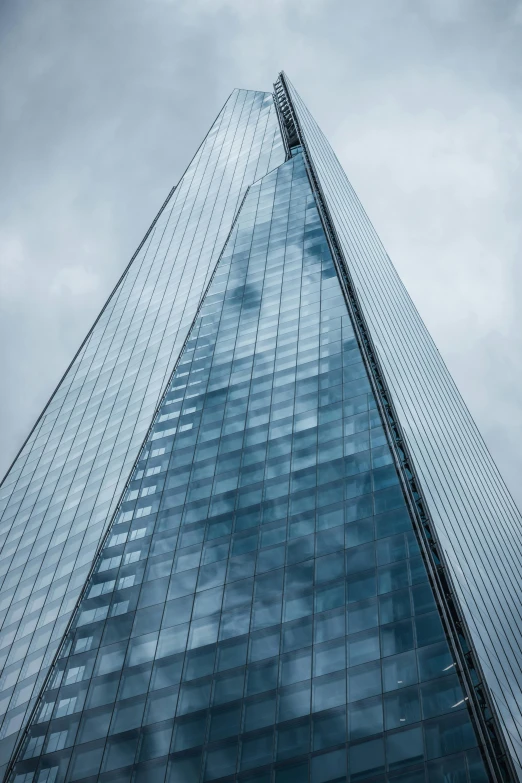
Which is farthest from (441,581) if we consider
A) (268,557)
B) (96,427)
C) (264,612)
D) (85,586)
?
(96,427)

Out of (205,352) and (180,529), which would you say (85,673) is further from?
(205,352)

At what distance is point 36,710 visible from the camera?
5734 centimetres

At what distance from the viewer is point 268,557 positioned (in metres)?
57.1

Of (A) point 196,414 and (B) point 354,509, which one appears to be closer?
(B) point 354,509

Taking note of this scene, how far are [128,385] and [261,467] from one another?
39.7 m

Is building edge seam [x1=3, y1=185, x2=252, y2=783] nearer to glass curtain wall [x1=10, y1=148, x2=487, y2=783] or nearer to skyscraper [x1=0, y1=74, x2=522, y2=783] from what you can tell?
skyscraper [x1=0, y1=74, x2=522, y2=783]

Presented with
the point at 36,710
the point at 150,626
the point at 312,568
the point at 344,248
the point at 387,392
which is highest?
the point at 344,248

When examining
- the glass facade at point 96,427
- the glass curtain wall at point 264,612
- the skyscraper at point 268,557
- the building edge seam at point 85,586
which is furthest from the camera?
the glass facade at point 96,427

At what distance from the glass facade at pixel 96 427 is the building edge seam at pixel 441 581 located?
930 inches

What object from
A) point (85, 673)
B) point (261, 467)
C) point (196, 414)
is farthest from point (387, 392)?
point (85, 673)

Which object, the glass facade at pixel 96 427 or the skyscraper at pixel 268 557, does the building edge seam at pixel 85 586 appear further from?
the glass facade at pixel 96 427

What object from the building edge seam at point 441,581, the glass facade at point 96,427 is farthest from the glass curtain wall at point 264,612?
the glass facade at point 96,427

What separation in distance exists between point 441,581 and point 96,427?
5754cm

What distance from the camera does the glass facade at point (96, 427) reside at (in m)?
68.9
